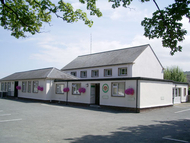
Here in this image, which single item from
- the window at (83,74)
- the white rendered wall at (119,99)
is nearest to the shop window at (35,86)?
the window at (83,74)

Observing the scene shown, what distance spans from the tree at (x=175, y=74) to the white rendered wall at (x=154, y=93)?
1020 inches

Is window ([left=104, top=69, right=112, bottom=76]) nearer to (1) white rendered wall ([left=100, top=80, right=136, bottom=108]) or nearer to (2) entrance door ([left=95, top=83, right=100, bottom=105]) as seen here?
(2) entrance door ([left=95, top=83, right=100, bottom=105])

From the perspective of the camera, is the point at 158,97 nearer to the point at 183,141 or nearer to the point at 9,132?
the point at 183,141

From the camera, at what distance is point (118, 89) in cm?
1806

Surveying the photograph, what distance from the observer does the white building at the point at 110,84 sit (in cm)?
1712

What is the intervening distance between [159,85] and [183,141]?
11880mm

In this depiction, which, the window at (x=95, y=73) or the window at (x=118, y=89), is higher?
the window at (x=95, y=73)

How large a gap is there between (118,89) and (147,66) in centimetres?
1430

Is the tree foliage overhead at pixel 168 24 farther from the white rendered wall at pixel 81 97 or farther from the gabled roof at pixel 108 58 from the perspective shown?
the gabled roof at pixel 108 58

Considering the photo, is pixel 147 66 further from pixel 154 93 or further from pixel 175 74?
pixel 175 74

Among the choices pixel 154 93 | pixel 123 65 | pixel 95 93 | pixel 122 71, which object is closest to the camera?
pixel 154 93

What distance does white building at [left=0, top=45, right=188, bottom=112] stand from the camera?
17.1 metres

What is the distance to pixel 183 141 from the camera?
23.6 ft

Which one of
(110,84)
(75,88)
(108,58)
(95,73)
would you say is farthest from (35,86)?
(110,84)
